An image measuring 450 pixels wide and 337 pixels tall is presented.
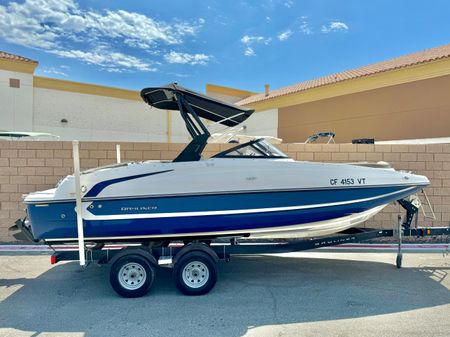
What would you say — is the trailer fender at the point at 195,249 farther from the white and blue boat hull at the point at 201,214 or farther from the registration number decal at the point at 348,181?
the registration number decal at the point at 348,181

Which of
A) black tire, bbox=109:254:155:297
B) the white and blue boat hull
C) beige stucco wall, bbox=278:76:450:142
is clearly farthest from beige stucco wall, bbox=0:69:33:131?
black tire, bbox=109:254:155:297

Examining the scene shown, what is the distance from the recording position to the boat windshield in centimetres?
489

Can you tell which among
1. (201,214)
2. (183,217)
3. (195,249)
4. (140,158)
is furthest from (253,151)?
(140,158)

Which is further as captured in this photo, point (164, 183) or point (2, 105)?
point (2, 105)

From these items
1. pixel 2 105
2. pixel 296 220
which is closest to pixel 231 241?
pixel 296 220

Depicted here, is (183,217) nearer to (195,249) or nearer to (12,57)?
(195,249)

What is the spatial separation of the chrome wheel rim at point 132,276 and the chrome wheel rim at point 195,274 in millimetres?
531

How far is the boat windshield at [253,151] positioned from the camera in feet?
16.0

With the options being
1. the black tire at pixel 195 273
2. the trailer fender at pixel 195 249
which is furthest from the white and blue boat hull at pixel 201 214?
the black tire at pixel 195 273

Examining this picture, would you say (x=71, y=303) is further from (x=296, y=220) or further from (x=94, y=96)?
(x=94, y=96)

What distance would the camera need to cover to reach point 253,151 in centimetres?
500

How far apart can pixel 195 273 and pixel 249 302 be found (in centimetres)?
78

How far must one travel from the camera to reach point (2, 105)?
51.8 ft

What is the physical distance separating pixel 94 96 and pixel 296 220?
16037mm
